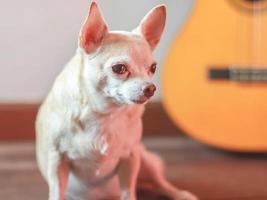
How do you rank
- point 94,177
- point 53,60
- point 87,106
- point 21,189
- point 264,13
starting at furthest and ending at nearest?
1. point 53,60
2. point 264,13
3. point 21,189
4. point 94,177
5. point 87,106

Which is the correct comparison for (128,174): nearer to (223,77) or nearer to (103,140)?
(103,140)

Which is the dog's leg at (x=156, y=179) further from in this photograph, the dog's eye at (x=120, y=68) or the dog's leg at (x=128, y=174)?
the dog's eye at (x=120, y=68)

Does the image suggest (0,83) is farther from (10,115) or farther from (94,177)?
(94,177)

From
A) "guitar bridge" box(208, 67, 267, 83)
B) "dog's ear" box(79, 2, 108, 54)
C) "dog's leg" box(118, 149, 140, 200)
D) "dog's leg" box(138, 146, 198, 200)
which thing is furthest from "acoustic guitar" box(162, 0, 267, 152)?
"dog's ear" box(79, 2, 108, 54)

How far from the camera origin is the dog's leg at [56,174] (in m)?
1.01

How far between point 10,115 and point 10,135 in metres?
0.06

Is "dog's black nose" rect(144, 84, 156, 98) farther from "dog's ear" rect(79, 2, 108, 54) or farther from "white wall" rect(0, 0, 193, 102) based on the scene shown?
"white wall" rect(0, 0, 193, 102)

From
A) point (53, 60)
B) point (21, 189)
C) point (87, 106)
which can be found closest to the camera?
point (87, 106)

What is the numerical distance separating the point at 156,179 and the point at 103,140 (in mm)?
289

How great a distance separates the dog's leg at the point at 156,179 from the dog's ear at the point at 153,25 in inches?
12.9

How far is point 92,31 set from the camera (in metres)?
0.88

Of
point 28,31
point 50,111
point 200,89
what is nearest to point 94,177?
point 50,111

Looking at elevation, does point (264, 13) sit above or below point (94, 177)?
above

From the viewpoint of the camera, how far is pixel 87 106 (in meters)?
0.96
